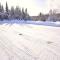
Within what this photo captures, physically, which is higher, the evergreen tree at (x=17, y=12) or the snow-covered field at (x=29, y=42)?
the evergreen tree at (x=17, y=12)

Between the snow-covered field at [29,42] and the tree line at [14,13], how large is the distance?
0.24 ft

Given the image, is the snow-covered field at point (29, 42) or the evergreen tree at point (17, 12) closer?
the snow-covered field at point (29, 42)

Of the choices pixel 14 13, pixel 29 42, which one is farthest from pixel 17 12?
pixel 29 42

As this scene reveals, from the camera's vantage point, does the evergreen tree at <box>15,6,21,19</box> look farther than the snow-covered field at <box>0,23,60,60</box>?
Yes

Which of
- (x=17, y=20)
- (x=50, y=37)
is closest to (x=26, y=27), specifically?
(x=17, y=20)

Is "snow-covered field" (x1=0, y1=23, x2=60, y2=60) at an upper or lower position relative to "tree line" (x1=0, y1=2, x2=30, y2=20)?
lower

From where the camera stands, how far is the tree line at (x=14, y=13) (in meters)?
0.92

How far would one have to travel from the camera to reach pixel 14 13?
94 centimetres

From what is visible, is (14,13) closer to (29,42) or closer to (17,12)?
(17,12)

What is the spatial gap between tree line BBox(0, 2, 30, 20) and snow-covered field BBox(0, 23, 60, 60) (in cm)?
7

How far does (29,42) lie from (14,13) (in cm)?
32

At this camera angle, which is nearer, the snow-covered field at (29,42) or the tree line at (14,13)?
the snow-covered field at (29,42)

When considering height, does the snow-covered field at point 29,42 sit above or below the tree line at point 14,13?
below

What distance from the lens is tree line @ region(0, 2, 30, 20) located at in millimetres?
916
